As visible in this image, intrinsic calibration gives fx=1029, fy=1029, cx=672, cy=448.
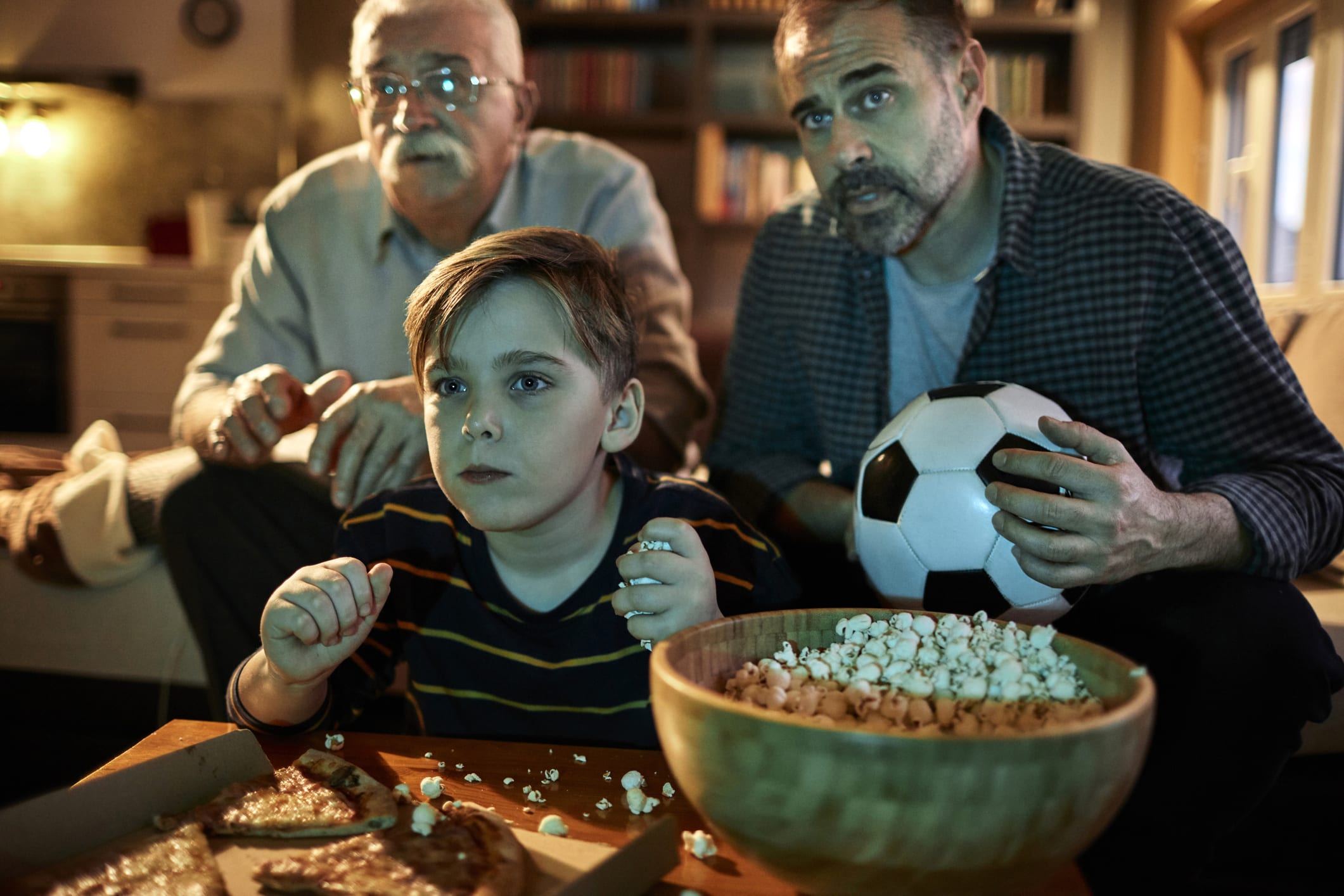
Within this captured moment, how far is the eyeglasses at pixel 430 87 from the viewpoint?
5.45 ft

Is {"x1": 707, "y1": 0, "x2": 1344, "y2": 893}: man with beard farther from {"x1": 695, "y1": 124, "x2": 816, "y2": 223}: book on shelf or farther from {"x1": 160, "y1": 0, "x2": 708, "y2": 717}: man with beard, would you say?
{"x1": 695, "y1": 124, "x2": 816, "y2": 223}: book on shelf

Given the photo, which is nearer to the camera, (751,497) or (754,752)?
(754,752)

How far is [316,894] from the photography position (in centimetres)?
62

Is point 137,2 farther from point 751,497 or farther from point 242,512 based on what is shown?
point 751,497

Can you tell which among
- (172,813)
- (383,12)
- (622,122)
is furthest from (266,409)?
(622,122)

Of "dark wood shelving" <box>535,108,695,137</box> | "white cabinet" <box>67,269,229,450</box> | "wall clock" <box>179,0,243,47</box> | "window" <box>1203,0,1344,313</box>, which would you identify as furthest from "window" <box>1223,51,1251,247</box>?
"wall clock" <box>179,0,243,47</box>

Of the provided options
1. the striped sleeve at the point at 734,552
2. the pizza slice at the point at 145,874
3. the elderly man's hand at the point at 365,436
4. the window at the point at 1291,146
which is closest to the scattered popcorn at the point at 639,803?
the pizza slice at the point at 145,874

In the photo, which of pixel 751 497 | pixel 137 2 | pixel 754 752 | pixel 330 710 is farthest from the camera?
pixel 137 2

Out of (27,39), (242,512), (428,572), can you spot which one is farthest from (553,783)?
(27,39)

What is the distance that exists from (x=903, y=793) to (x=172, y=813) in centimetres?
52

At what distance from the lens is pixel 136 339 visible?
4.45 m

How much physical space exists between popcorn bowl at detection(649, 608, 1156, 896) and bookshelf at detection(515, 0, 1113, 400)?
11.9ft

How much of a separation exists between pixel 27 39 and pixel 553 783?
225 inches

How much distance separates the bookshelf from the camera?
13.7ft
